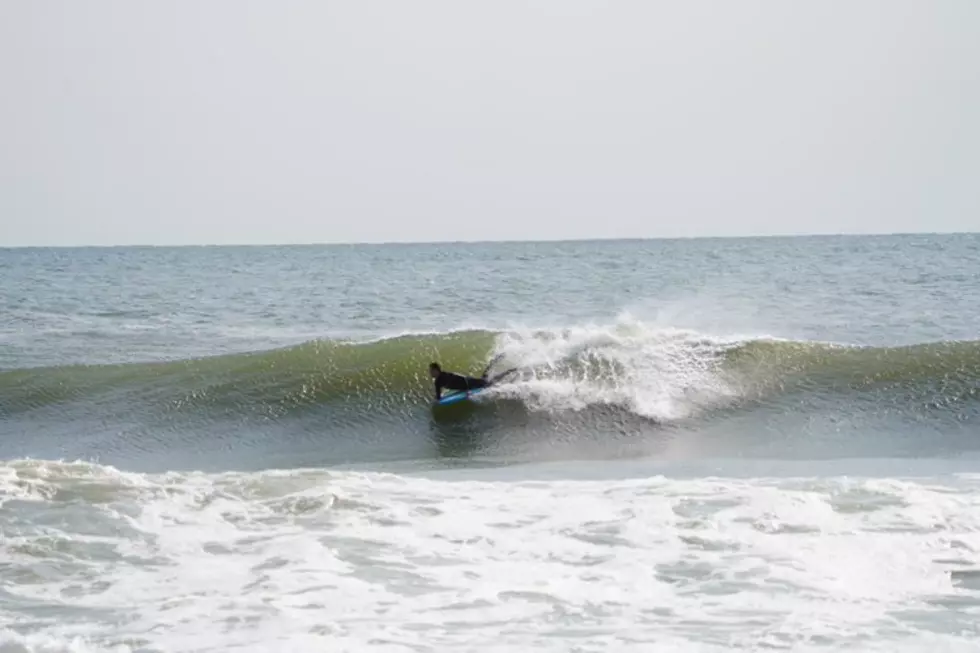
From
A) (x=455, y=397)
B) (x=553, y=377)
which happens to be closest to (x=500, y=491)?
(x=455, y=397)

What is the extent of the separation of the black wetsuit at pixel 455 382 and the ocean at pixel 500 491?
0.24 metres

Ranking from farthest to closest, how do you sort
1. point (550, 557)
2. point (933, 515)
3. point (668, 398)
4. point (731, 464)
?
point (668, 398) < point (731, 464) < point (933, 515) < point (550, 557)

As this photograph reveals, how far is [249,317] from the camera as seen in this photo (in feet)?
90.3

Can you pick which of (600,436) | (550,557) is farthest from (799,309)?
(550,557)

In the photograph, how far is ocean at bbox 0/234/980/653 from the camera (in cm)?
626

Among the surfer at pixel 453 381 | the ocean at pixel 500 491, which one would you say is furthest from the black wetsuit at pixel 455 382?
the ocean at pixel 500 491

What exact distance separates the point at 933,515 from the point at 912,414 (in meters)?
5.55

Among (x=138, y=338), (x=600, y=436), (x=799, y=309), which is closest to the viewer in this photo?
(x=600, y=436)

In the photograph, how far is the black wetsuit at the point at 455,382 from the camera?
14031mm

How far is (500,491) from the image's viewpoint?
9727 millimetres

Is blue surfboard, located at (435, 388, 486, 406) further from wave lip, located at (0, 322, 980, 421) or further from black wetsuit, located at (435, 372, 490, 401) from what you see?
wave lip, located at (0, 322, 980, 421)

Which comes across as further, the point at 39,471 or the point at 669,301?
the point at 669,301

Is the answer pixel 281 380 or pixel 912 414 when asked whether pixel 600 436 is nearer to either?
pixel 912 414

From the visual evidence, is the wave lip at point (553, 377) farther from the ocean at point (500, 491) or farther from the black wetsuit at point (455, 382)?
the black wetsuit at point (455, 382)
